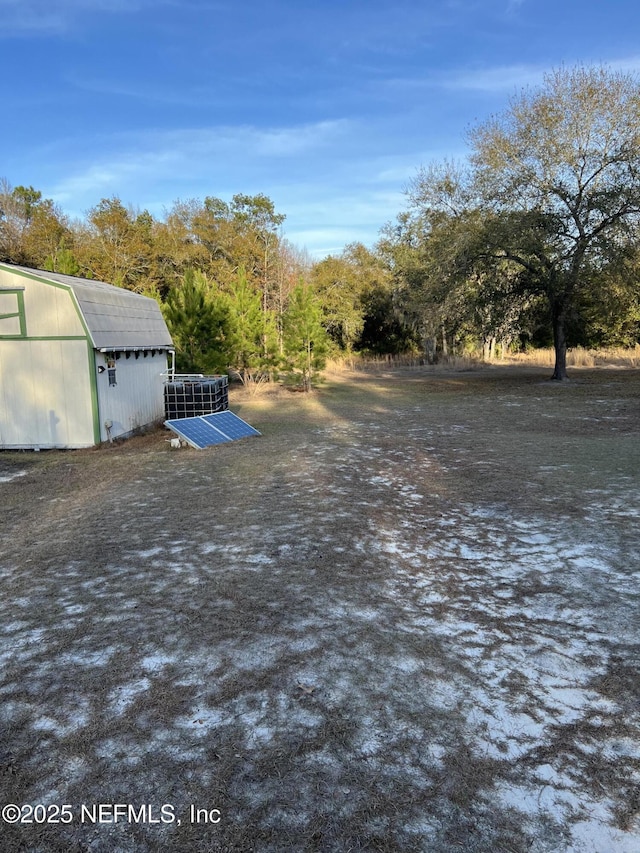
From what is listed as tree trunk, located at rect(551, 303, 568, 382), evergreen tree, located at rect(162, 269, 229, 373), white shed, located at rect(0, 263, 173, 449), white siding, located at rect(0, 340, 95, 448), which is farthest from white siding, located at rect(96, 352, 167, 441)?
tree trunk, located at rect(551, 303, 568, 382)

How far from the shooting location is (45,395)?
31.5ft

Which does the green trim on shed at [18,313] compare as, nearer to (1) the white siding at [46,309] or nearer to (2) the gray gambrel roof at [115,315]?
(1) the white siding at [46,309]

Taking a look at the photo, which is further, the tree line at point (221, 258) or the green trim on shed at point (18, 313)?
the tree line at point (221, 258)

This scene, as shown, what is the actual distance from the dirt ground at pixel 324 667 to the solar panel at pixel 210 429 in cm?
290

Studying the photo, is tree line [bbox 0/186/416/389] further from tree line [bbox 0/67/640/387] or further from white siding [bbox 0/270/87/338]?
white siding [bbox 0/270/87/338]

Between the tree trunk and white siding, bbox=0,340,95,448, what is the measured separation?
16.3 metres

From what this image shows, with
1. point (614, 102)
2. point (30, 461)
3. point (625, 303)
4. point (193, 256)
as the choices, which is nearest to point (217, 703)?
point (30, 461)

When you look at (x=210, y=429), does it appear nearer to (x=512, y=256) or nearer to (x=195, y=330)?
(x=195, y=330)

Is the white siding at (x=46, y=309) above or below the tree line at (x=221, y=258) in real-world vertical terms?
below

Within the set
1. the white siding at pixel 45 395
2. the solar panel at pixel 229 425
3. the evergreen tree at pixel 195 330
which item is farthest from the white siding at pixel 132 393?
the evergreen tree at pixel 195 330

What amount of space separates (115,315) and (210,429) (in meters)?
2.98

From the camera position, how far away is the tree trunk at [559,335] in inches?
771

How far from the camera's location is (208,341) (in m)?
16.3

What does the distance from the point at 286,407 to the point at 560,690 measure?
13.4 meters
